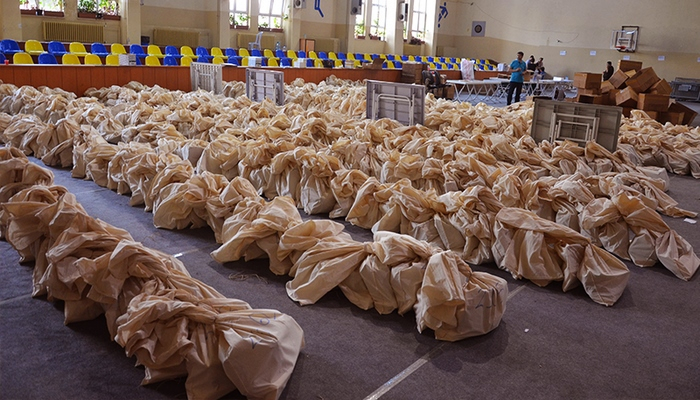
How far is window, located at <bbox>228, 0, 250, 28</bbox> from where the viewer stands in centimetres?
1923

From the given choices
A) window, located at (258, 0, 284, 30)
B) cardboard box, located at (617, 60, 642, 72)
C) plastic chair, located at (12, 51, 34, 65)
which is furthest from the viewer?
window, located at (258, 0, 284, 30)

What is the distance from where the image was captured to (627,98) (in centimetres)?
1094

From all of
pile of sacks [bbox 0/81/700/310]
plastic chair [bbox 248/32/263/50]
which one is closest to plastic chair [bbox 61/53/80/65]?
pile of sacks [bbox 0/81/700/310]

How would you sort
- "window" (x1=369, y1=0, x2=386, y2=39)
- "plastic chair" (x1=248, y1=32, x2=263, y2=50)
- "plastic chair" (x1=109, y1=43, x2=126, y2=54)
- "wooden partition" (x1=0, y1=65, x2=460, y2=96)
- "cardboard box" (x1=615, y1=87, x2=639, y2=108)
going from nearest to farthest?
"wooden partition" (x1=0, y1=65, x2=460, y2=96)
"cardboard box" (x1=615, y1=87, x2=639, y2=108)
"plastic chair" (x1=109, y1=43, x2=126, y2=54)
"plastic chair" (x1=248, y1=32, x2=263, y2=50)
"window" (x1=369, y1=0, x2=386, y2=39)

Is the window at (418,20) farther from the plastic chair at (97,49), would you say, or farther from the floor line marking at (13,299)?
the floor line marking at (13,299)

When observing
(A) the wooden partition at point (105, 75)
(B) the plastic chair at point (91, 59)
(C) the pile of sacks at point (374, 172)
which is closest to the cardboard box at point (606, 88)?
(C) the pile of sacks at point (374, 172)

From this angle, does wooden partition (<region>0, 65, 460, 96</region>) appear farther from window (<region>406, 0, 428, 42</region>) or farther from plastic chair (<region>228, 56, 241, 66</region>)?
window (<region>406, 0, 428, 42</region>)

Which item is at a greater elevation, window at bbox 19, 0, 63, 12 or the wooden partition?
window at bbox 19, 0, 63, 12

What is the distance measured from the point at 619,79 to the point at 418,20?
1507cm

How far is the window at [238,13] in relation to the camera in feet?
63.1

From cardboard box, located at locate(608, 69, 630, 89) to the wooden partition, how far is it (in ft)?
20.2

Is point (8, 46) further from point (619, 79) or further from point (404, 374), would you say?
point (404, 374)

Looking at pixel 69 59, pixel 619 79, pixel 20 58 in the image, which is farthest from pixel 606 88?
pixel 20 58

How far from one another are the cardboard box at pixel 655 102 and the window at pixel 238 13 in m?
13.3
